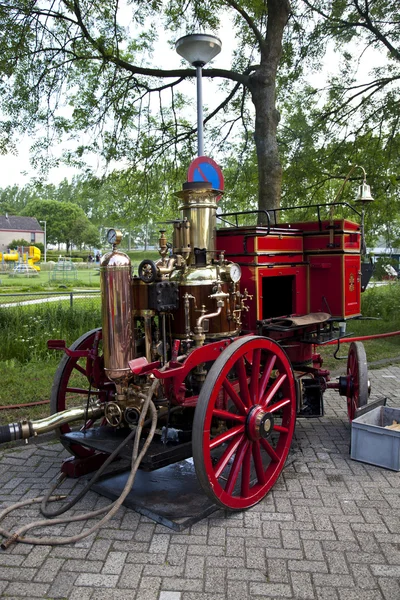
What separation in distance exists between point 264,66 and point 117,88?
112 inches

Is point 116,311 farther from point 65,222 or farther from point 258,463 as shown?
point 65,222

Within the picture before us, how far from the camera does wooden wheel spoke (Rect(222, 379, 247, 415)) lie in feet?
10.4

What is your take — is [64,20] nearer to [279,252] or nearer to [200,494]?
[279,252]

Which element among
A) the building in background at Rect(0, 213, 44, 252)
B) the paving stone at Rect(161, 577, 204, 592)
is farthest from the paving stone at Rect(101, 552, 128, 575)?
the building in background at Rect(0, 213, 44, 252)

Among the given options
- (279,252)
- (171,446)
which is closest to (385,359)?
(279,252)

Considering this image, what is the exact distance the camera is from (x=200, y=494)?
3.54 metres

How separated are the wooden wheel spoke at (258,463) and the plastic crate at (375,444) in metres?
1.08

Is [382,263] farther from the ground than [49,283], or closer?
farther from the ground

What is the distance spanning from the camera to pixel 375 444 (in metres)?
4.10

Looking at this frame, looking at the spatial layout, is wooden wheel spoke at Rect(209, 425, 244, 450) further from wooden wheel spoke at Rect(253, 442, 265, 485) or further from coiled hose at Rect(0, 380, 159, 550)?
coiled hose at Rect(0, 380, 159, 550)

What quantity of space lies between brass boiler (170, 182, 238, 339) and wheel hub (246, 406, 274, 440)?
2.06ft

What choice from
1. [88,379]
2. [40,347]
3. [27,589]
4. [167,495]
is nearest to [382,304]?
[40,347]

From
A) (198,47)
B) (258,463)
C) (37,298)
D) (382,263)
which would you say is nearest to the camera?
(258,463)

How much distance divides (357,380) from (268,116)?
522 centimetres
